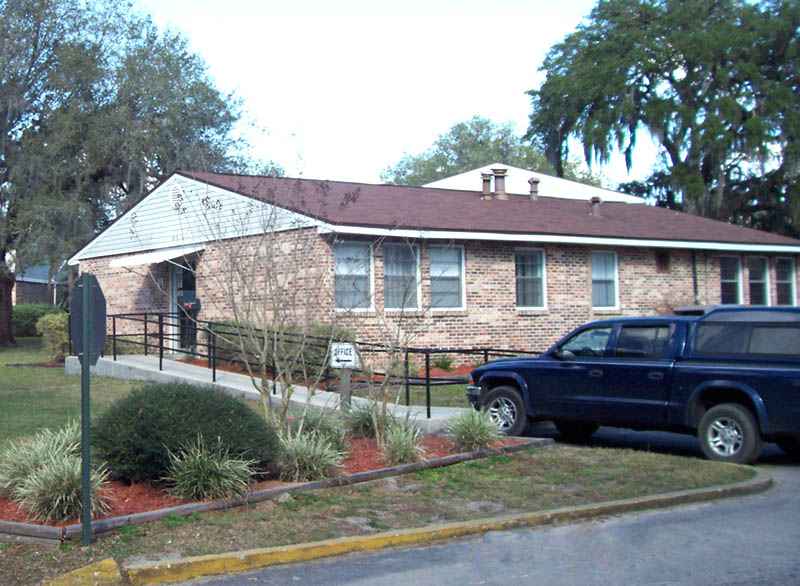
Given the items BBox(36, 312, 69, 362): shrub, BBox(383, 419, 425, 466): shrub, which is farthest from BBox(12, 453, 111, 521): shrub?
BBox(36, 312, 69, 362): shrub

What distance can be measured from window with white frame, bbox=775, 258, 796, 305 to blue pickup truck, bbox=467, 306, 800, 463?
1702 cm

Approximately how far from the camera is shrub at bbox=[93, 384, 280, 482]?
869 centimetres

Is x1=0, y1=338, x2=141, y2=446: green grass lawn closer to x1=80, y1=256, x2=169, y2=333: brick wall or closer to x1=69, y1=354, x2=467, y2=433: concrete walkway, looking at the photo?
x1=69, y1=354, x2=467, y2=433: concrete walkway

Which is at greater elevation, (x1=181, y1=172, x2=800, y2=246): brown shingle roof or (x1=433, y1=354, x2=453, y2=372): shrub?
(x1=181, y1=172, x2=800, y2=246): brown shingle roof

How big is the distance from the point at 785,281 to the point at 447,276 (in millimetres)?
12115

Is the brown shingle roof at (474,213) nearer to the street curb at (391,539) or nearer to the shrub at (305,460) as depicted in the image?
the shrub at (305,460)

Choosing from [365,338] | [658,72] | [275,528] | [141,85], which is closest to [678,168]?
[658,72]

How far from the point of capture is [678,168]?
40188 millimetres

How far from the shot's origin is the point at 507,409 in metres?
13.1

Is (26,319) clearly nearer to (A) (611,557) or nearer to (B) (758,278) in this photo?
(B) (758,278)

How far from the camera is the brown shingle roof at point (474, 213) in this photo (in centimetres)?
1978

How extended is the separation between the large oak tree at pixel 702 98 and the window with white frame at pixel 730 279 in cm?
1296

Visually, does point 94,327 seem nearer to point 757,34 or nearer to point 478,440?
point 478,440

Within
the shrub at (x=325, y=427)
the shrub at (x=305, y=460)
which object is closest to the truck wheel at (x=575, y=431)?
the shrub at (x=325, y=427)
